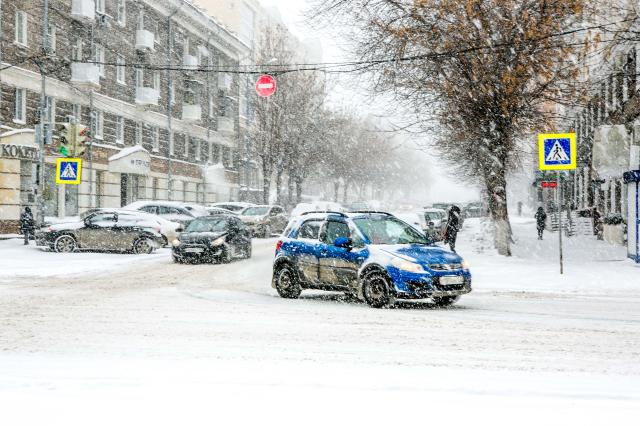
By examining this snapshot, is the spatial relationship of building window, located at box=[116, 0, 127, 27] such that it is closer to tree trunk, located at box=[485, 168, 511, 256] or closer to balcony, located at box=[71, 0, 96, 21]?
balcony, located at box=[71, 0, 96, 21]

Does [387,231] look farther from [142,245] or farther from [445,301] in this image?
[142,245]

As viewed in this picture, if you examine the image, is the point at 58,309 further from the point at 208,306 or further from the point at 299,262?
the point at 299,262

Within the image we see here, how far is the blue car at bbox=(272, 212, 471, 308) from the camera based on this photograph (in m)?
11.8

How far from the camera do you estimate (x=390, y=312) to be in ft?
37.9

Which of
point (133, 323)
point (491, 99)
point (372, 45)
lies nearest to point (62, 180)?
point (372, 45)

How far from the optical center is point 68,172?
24.7m

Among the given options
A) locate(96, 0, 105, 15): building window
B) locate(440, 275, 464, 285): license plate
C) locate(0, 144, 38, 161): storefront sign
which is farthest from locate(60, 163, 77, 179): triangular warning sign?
locate(96, 0, 105, 15): building window

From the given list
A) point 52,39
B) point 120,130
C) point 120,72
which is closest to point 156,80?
point 120,72

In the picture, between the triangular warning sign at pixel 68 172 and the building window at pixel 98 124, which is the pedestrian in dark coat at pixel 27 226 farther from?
the building window at pixel 98 124

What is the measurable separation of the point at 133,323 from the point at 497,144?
15.7 m

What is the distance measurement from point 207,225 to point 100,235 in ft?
15.1

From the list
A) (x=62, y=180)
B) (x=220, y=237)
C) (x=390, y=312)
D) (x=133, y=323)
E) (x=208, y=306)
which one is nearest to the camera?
(x=133, y=323)

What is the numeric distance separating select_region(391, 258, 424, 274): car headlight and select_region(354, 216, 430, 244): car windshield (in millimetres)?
867

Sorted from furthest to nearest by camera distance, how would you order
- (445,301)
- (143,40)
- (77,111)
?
(143,40) → (77,111) → (445,301)
